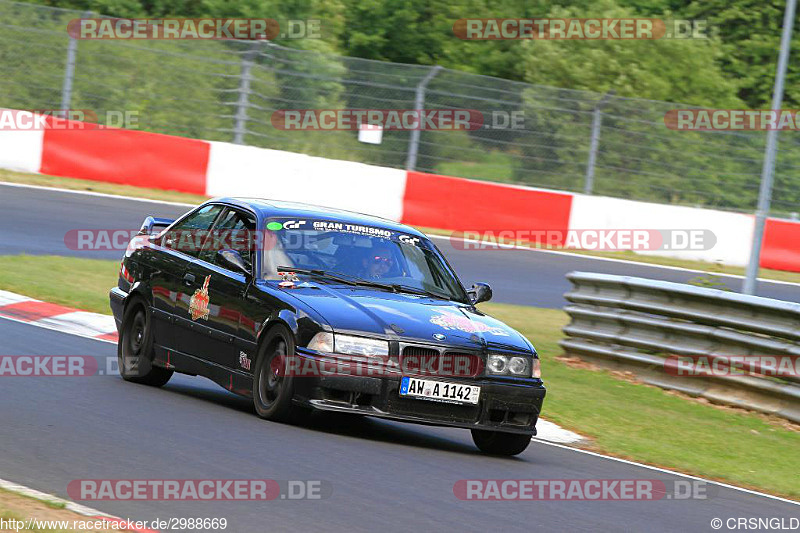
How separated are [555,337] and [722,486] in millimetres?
6556

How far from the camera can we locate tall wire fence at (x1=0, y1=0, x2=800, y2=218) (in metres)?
23.8

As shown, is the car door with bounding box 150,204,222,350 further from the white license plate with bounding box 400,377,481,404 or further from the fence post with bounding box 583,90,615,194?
the fence post with bounding box 583,90,615,194

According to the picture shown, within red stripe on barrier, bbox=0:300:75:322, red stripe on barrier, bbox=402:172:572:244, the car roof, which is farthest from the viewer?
red stripe on barrier, bbox=402:172:572:244

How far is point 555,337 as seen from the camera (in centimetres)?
1545

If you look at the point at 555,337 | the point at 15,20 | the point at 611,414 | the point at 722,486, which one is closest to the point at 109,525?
the point at 722,486

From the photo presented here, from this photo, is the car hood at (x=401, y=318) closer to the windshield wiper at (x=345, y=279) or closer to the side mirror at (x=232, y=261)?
the windshield wiper at (x=345, y=279)

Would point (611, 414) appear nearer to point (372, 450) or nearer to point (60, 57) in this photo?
point (372, 450)

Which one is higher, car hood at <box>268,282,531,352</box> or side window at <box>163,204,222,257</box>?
side window at <box>163,204,222,257</box>

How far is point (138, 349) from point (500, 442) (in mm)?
2964

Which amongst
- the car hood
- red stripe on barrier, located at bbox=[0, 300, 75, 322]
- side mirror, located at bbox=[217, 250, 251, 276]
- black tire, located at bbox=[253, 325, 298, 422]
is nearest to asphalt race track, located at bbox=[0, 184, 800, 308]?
red stripe on barrier, located at bbox=[0, 300, 75, 322]

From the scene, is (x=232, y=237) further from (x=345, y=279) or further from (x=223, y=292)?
(x=345, y=279)

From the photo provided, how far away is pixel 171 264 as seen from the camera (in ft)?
32.8

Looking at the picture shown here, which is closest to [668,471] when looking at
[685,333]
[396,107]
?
[685,333]

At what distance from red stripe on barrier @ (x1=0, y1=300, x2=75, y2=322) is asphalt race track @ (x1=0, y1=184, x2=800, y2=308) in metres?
3.27
